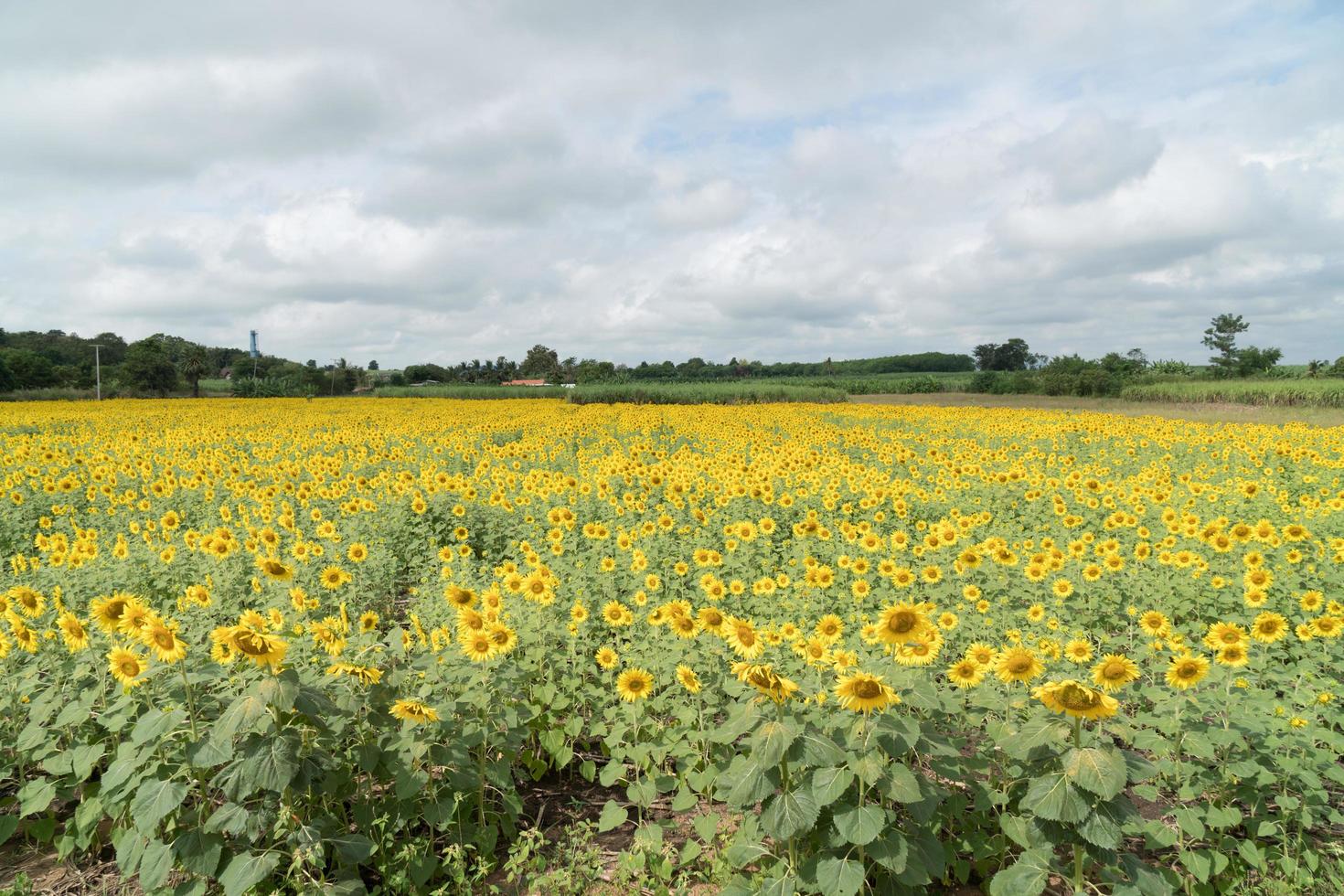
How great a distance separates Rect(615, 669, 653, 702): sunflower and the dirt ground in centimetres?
2768

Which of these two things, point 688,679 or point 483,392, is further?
point 483,392

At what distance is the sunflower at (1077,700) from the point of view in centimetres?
257

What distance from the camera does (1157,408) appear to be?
3581cm

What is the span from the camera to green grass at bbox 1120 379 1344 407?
39.5 meters

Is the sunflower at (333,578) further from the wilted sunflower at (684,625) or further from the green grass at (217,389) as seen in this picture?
the green grass at (217,389)

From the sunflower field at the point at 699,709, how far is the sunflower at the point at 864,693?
0.05ft

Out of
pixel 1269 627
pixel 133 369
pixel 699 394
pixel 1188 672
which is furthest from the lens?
pixel 133 369

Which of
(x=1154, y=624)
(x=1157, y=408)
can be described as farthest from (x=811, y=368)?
(x=1154, y=624)

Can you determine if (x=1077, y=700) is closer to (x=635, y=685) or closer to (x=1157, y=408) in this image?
(x=635, y=685)

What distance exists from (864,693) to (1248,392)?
174 feet

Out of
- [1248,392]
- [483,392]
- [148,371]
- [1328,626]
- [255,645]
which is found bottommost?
[1328,626]

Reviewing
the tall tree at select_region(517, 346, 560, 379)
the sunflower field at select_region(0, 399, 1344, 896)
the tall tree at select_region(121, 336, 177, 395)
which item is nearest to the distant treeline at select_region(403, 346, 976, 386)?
the tall tree at select_region(517, 346, 560, 379)

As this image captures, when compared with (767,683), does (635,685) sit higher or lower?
lower

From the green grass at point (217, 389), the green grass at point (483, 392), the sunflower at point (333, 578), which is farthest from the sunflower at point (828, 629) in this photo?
the green grass at point (217, 389)
